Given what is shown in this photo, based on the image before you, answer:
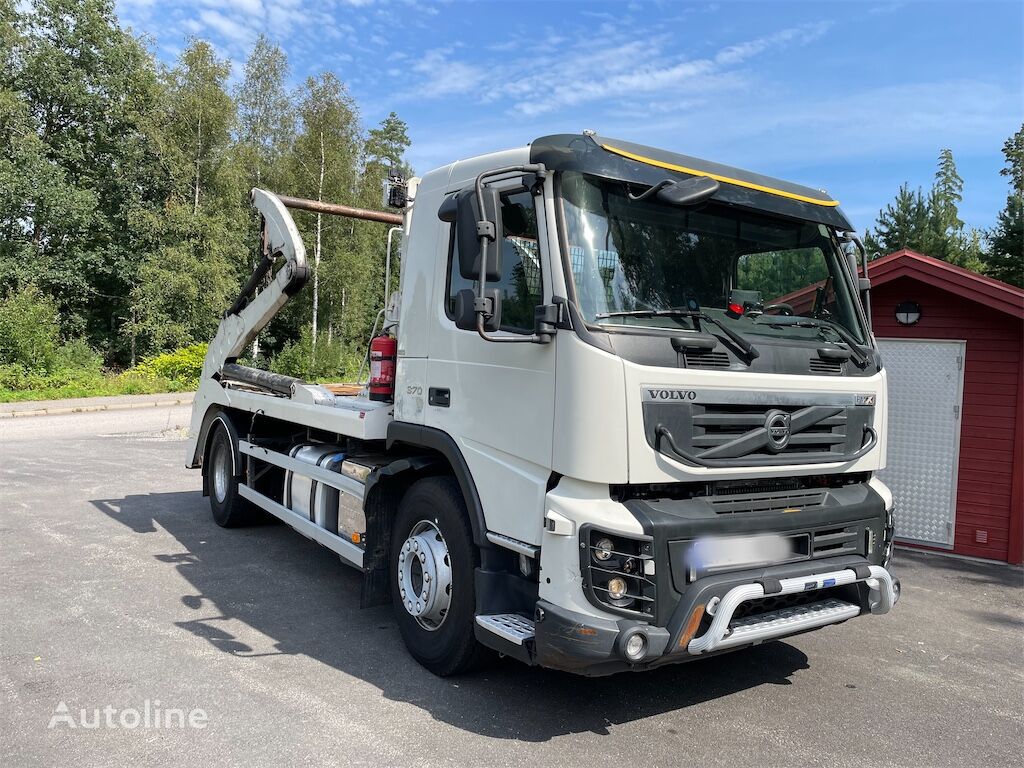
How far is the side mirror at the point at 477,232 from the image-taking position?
11.2 feet

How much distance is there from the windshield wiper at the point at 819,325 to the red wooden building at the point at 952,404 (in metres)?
3.92

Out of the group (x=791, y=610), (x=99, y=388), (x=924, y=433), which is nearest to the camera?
(x=791, y=610)

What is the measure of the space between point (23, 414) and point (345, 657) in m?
16.2

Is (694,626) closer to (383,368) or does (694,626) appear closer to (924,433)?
(383,368)

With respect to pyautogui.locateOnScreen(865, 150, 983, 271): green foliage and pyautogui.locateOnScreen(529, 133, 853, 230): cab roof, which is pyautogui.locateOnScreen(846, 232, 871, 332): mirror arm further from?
pyautogui.locateOnScreen(865, 150, 983, 271): green foliage

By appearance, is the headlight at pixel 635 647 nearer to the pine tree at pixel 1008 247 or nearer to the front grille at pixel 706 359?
the front grille at pixel 706 359

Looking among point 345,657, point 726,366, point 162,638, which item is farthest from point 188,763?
point 726,366

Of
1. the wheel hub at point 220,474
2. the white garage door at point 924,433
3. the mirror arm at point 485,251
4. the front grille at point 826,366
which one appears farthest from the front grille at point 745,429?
the wheel hub at point 220,474

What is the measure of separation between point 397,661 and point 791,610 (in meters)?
2.21

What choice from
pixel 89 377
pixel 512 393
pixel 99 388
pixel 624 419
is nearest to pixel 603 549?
pixel 624 419

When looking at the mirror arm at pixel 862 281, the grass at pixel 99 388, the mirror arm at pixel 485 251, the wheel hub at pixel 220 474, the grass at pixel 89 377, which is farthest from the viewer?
the grass at pixel 89 377

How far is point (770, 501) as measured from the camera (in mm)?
3619

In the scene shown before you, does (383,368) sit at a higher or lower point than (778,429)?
higher

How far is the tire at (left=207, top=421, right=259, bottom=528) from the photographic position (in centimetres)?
718
